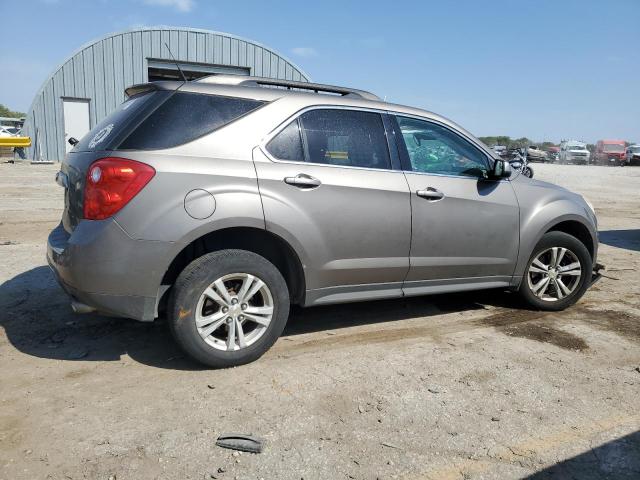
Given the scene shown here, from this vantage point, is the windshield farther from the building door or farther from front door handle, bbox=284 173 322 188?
front door handle, bbox=284 173 322 188

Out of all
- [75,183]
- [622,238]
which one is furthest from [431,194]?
[622,238]

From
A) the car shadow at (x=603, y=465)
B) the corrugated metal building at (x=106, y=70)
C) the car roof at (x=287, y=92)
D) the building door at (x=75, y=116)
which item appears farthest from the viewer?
the building door at (x=75, y=116)

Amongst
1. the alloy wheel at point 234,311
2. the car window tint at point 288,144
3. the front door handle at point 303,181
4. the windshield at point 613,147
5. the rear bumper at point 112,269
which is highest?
the windshield at point 613,147

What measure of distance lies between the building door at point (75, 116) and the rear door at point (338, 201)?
76.2 ft

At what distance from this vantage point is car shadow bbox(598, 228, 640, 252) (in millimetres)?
8406

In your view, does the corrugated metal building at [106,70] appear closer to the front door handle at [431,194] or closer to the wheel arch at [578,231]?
the wheel arch at [578,231]

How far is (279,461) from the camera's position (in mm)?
2479

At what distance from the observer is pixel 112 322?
4223 mm

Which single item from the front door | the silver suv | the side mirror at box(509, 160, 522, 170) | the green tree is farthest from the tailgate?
the green tree

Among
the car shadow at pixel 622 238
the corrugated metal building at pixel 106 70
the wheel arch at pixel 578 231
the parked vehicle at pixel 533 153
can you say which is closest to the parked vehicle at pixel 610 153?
the parked vehicle at pixel 533 153

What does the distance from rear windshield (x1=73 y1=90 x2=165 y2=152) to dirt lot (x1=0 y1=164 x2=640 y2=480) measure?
57.2 inches

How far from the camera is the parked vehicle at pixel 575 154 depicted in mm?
47438

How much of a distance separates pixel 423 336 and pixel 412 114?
1807mm

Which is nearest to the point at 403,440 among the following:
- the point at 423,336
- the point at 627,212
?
the point at 423,336
